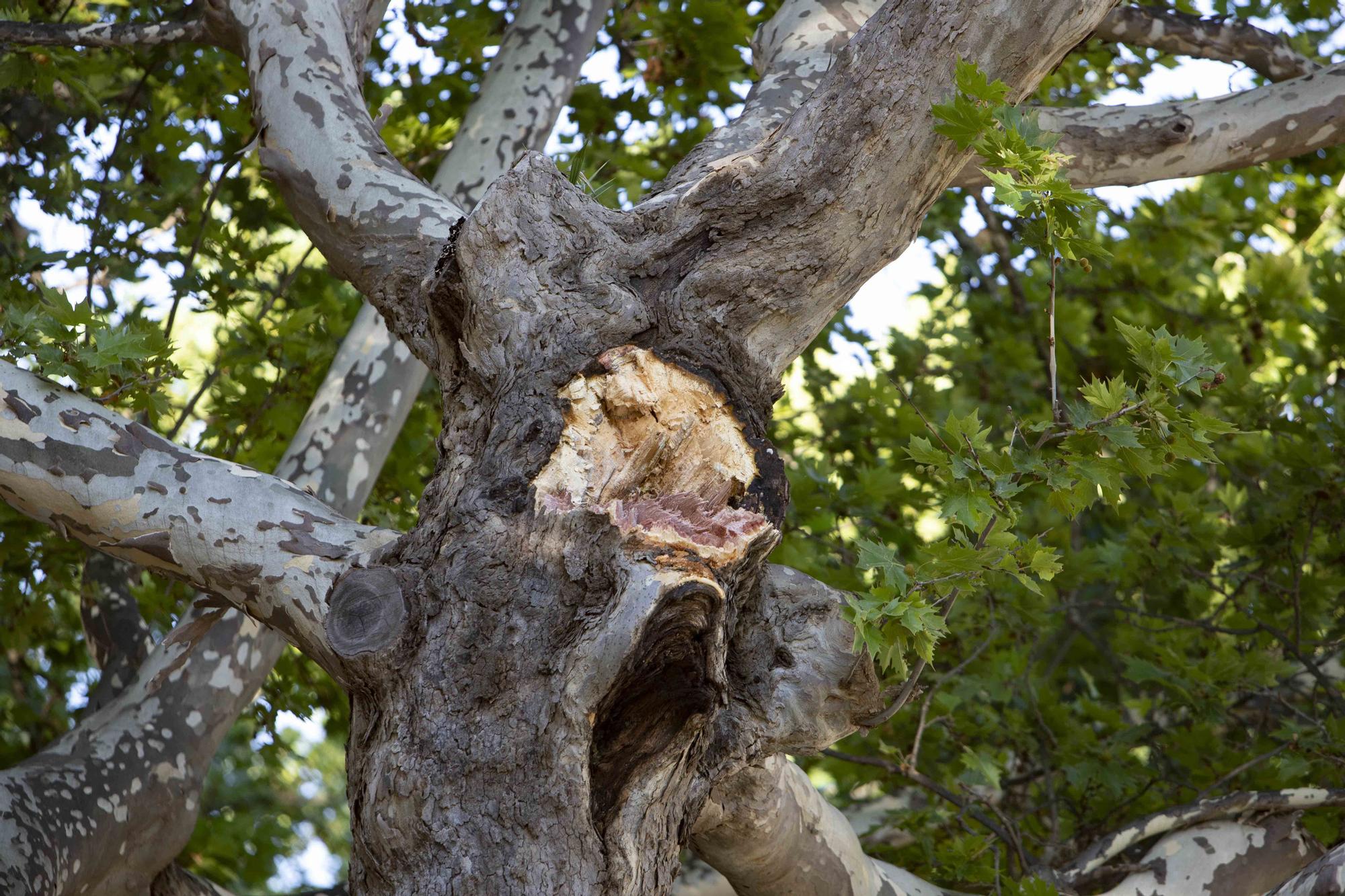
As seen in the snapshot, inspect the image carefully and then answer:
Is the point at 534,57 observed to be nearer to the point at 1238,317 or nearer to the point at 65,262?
the point at 65,262

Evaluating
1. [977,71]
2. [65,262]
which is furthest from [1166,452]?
[65,262]

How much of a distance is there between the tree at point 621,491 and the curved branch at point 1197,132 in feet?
0.04

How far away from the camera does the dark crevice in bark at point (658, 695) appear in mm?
1707

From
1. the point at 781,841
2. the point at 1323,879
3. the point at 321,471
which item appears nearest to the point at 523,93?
the point at 321,471

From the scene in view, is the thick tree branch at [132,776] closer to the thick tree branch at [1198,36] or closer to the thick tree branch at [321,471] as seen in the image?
the thick tree branch at [321,471]

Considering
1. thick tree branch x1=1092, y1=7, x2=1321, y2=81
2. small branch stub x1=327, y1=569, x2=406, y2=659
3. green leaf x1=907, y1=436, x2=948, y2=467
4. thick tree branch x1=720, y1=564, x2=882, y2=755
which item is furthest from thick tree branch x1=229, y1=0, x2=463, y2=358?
thick tree branch x1=1092, y1=7, x2=1321, y2=81

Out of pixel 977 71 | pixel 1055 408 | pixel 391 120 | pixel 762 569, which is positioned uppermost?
pixel 391 120

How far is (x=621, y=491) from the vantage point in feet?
6.14

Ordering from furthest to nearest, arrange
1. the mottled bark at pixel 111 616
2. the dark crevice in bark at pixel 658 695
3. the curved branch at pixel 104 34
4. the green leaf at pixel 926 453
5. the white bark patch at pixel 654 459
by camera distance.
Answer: the mottled bark at pixel 111 616 → the curved branch at pixel 104 34 → the green leaf at pixel 926 453 → the white bark patch at pixel 654 459 → the dark crevice in bark at pixel 658 695

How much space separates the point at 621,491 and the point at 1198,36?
8.64 feet

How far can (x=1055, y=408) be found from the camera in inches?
75.7

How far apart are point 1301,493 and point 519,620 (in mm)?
2890

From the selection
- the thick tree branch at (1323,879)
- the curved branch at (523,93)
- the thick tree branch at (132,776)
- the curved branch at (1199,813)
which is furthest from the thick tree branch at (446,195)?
the thick tree branch at (1323,879)

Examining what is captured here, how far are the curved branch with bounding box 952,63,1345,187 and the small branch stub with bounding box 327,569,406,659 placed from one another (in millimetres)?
1735
